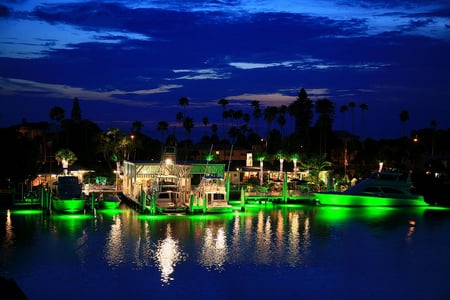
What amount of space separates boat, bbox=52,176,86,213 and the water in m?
1.09

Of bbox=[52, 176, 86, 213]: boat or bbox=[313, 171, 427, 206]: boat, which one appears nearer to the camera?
bbox=[52, 176, 86, 213]: boat

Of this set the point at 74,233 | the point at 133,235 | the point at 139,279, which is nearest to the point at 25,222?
the point at 74,233

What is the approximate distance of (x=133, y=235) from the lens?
39.4 metres

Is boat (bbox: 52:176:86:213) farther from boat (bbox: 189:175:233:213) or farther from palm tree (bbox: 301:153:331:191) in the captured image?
palm tree (bbox: 301:153:331:191)

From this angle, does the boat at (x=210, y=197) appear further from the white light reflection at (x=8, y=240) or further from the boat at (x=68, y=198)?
the white light reflection at (x=8, y=240)

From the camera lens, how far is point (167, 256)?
33125mm

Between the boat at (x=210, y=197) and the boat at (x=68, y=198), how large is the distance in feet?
28.9

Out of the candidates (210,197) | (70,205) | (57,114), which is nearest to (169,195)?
(210,197)

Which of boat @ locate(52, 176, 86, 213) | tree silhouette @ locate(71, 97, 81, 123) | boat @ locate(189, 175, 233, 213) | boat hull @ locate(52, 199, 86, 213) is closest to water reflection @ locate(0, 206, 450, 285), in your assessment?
boat hull @ locate(52, 199, 86, 213)

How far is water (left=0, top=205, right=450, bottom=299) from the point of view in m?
26.8

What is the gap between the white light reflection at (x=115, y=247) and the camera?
105 ft

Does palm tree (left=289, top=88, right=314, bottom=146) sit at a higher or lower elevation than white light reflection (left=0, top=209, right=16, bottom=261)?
higher

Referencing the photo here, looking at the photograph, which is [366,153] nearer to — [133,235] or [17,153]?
[17,153]

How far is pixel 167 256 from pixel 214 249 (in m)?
3.26
